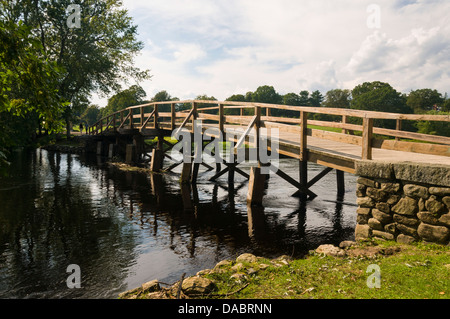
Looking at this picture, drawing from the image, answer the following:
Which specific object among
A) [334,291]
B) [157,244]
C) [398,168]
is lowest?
[157,244]

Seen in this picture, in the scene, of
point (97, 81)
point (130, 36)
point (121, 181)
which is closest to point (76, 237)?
point (121, 181)

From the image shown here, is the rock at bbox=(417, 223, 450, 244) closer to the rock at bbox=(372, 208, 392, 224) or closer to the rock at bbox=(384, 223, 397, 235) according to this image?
the rock at bbox=(384, 223, 397, 235)

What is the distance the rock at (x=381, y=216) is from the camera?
6.46m

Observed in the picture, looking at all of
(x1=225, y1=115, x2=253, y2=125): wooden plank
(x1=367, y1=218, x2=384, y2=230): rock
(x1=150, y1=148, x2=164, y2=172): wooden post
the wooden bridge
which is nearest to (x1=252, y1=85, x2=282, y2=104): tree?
(x1=150, y1=148, x2=164, y2=172): wooden post

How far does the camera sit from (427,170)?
5699mm

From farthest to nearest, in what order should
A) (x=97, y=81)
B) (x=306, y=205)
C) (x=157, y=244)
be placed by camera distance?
(x=97, y=81)
(x=306, y=205)
(x=157, y=244)

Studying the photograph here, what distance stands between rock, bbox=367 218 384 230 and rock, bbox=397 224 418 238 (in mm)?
350

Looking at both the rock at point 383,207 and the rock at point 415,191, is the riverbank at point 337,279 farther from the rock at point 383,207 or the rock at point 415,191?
the rock at point 415,191

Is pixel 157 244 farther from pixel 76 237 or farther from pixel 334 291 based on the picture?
pixel 334 291

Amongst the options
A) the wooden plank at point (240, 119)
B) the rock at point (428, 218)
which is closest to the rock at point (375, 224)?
the rock at point (428, 218)

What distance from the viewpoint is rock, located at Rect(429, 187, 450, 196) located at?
5.51 metres
